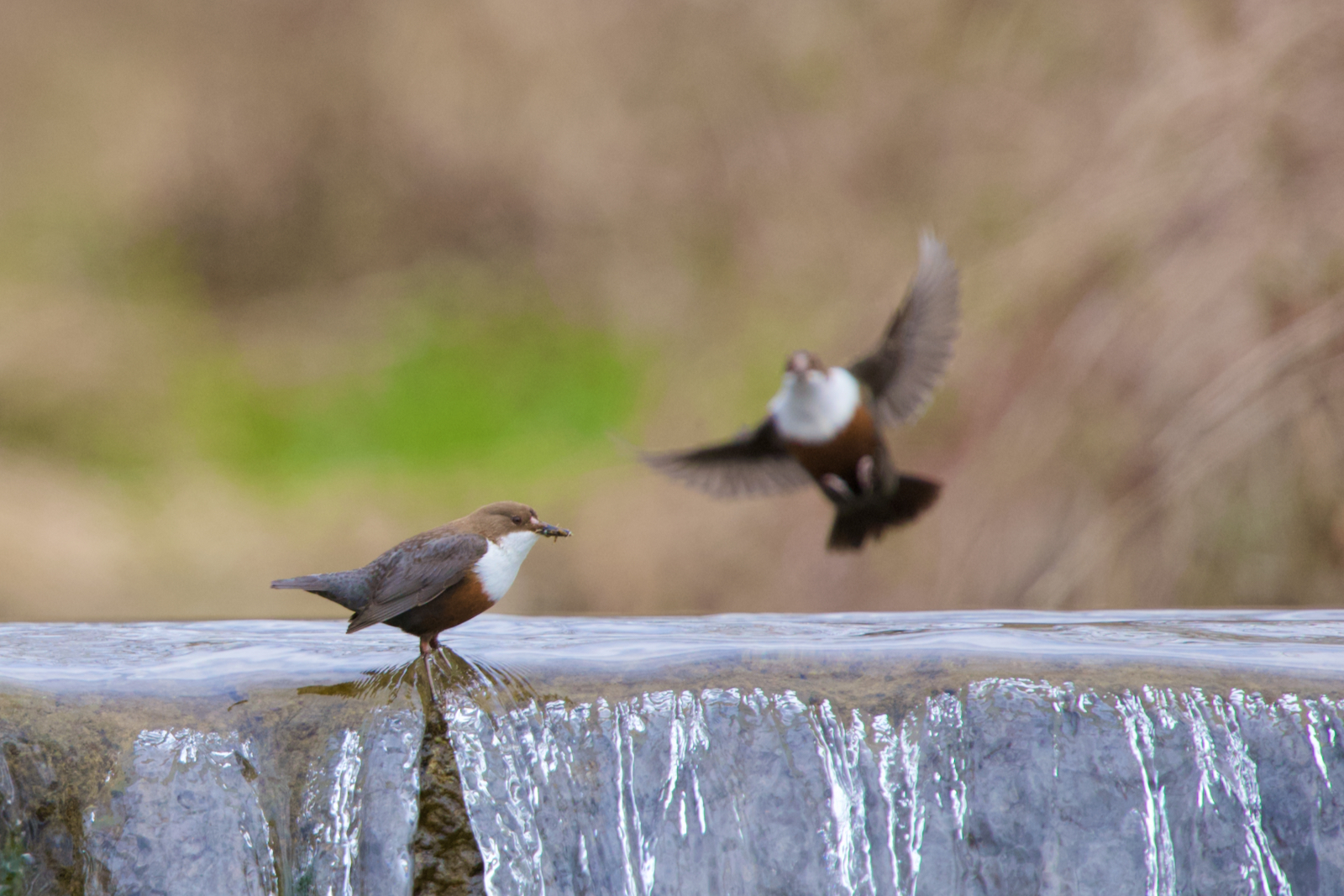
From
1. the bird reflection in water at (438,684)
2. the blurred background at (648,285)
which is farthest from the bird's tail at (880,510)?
the bird reflection in water at (438,684)

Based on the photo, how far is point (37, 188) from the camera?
1323 cm

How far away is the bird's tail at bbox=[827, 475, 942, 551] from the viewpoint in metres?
5.17

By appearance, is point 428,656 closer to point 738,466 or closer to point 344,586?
point 344,586

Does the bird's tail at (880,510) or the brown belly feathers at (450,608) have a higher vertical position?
the bird's tail at (880,510)

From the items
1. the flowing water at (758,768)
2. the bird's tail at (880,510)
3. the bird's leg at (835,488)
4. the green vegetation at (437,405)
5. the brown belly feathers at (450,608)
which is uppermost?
the green vegetation at (437,405)

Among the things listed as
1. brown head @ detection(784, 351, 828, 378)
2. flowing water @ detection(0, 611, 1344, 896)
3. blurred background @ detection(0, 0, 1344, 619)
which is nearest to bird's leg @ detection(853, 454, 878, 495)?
brown head @ detection(784, 351, 828, 378)

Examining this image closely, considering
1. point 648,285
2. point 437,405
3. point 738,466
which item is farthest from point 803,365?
point 437,405

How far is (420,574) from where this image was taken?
2.81 m

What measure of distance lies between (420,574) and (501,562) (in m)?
0.17

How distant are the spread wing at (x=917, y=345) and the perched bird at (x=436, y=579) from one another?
2.15m

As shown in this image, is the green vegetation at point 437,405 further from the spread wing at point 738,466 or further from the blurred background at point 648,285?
the spread wing at point 738,466

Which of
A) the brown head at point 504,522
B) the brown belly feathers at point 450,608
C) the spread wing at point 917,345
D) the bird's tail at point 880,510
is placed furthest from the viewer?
the bird's tail at point 880,510

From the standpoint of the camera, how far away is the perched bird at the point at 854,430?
4793 mm

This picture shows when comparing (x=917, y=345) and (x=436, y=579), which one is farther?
(x=917, y=345)
